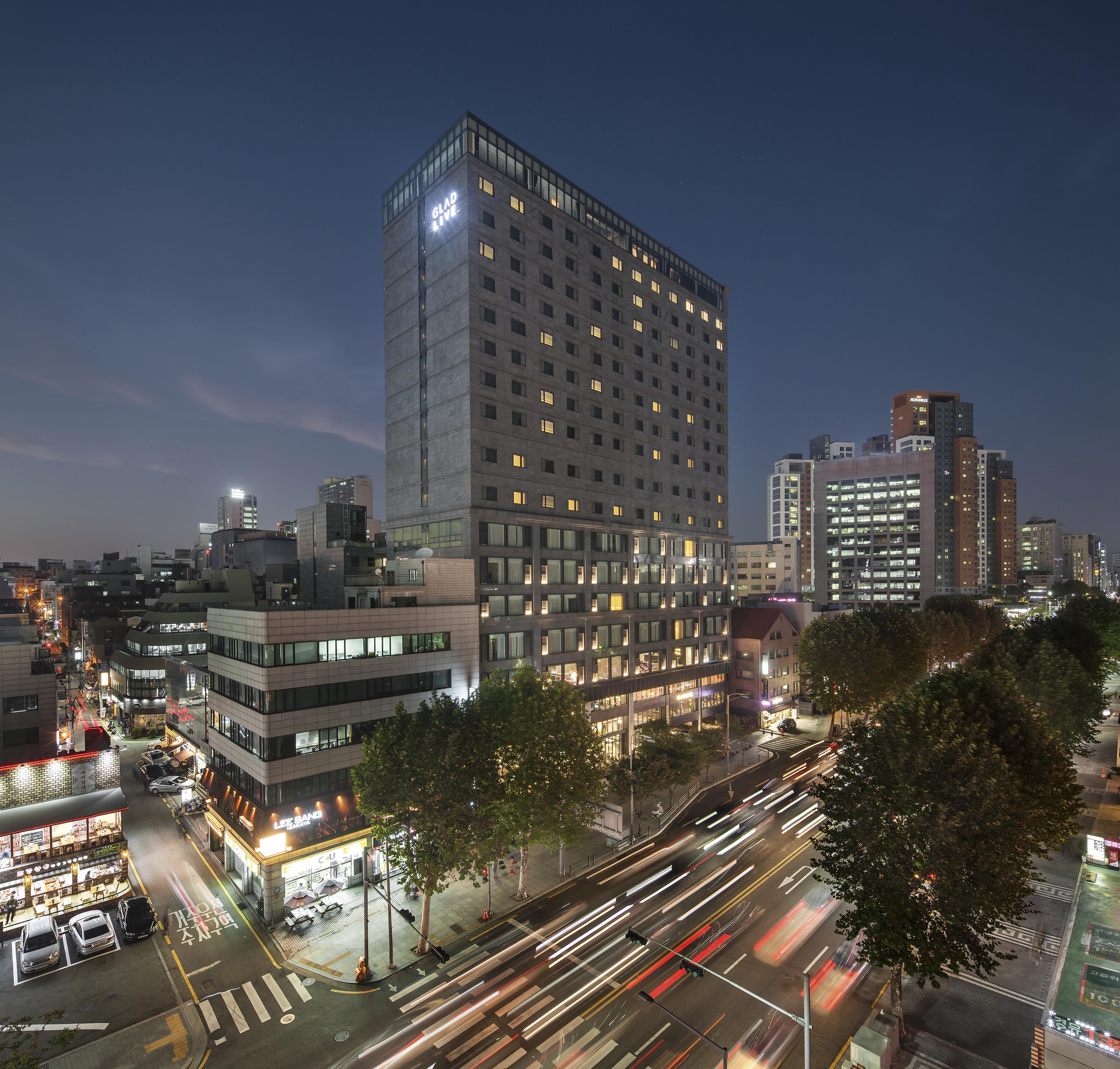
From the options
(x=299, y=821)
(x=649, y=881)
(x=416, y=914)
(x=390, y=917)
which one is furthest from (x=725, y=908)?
(x=299, y=821)

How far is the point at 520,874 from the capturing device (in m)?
40.5

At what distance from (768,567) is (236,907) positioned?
179795 mm

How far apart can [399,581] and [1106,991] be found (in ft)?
171

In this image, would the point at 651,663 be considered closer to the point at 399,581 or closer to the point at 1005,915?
the point at 399,581

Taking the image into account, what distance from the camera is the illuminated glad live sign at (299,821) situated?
37.2 meters

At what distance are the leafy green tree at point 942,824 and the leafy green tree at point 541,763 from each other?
1610cm

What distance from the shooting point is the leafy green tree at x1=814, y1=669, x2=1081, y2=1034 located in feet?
75.8

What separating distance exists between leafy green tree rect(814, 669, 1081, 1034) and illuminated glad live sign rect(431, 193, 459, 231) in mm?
66252

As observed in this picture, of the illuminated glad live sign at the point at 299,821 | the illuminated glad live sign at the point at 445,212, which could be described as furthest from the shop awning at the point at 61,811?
the illuminated glad live sign at the point at 445,212

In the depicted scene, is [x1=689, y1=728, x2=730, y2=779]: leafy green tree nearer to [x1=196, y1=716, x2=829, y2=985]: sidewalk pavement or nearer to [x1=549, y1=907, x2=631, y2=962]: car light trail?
[x1=196, y1=716, x2=829, y2=985]: sidewalk pavement

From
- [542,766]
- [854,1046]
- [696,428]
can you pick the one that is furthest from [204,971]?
[696,428]

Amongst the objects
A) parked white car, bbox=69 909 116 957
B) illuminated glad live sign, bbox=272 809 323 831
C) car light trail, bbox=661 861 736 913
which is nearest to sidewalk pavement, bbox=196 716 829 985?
illuminated glad live sign, bbox=272 809 323 831

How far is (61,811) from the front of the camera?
39.3 metres

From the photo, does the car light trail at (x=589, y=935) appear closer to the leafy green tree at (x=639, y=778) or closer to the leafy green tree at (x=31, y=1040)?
the leafy green tree at (x=639, y=778)
